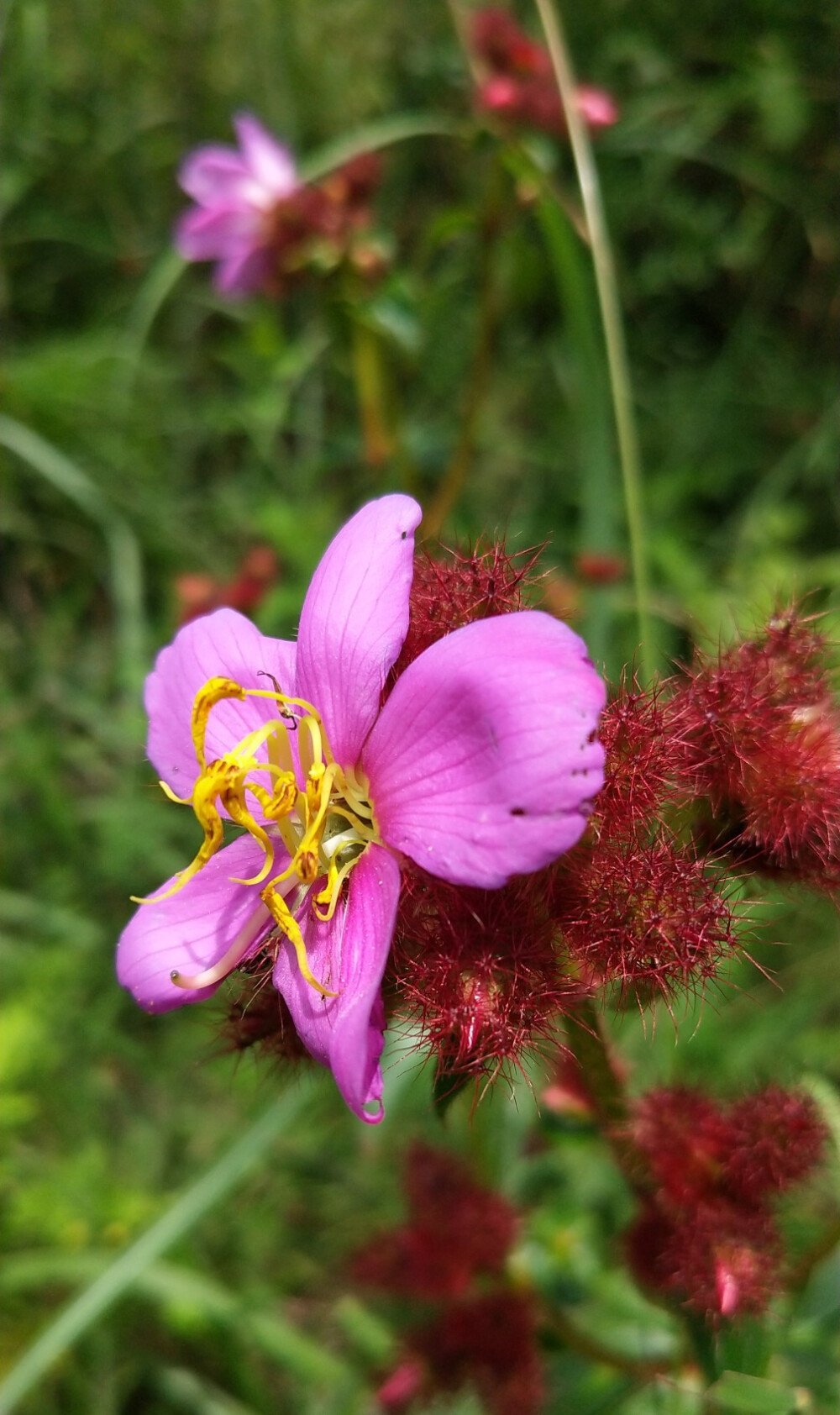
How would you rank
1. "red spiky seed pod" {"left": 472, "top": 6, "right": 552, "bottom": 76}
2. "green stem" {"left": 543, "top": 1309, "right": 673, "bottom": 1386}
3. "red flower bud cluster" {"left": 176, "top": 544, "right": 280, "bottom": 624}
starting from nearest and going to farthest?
"green stem" {"left": 543, "top": 1309, "right": 673, "bottom": 1386}, "red flower bud cluster" {"left": 176, "top": 544, "right": 280, "bottom": 624}, "red spiky seed pod" {"left": 472, "top": 6, "right": 552, "bottom": 76}

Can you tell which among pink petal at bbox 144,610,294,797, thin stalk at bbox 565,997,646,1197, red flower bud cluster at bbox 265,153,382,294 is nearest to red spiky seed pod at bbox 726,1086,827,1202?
thin stalk at bbox 565,997,646,1197

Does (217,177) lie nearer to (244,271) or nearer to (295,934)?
(244,271)

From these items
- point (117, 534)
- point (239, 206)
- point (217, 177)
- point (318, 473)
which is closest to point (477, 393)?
point (318, 473)

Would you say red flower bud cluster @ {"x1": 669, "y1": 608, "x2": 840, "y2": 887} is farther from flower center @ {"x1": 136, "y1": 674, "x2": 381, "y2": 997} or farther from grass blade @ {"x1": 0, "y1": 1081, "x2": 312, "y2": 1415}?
grass blade @ {"x1": 0, "y1": 1081, "x2": 312, "y2": 1415}

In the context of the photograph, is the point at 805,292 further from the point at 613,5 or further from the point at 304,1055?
the point at 304,1055

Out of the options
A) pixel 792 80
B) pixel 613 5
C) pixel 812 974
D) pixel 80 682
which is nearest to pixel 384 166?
pixel 613 5
